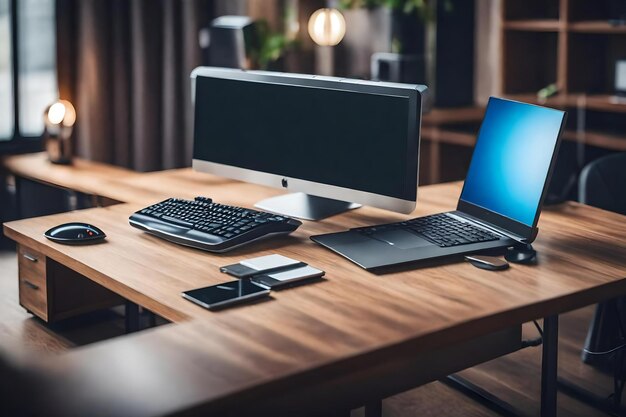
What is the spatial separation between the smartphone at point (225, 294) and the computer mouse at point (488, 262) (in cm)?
51

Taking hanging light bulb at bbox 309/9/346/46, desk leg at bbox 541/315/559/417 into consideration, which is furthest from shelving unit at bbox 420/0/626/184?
desk leg at bbox 541/315/559/417

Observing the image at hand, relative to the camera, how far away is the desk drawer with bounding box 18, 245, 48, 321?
8.55ft

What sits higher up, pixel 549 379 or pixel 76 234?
pixel 76 234

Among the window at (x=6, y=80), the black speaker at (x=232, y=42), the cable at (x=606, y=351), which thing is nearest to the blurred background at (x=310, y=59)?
the window at (x=6, y=80)

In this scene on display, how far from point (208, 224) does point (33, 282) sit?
1.97 feet

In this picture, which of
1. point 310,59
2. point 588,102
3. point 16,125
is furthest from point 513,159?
point 16,125

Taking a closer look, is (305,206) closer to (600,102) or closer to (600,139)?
(600,139)

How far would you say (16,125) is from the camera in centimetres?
504

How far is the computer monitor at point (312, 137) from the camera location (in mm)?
2451

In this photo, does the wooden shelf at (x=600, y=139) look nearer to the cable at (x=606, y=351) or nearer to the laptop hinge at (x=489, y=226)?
the cable at (x=606, y=351)

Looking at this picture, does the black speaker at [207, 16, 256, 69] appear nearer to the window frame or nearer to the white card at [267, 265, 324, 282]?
the window frame

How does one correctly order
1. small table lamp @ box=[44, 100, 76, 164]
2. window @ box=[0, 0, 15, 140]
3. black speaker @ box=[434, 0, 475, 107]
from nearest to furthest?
1. small table lamp @ box=[44, 100, 76, 164]
2. window @ box=[0, 0, 15, 140]
3. black speaker @ box=[434, 0, 475, 107]

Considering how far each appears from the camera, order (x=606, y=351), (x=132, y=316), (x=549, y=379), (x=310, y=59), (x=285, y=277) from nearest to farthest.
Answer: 1. (x=285, y=277)
2. (x=549, y=379)
3. (x=132, y=316)
4. (x=606, y=351)
5. (x=310, y=59)

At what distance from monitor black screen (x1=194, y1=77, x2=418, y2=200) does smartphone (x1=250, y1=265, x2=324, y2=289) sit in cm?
45
